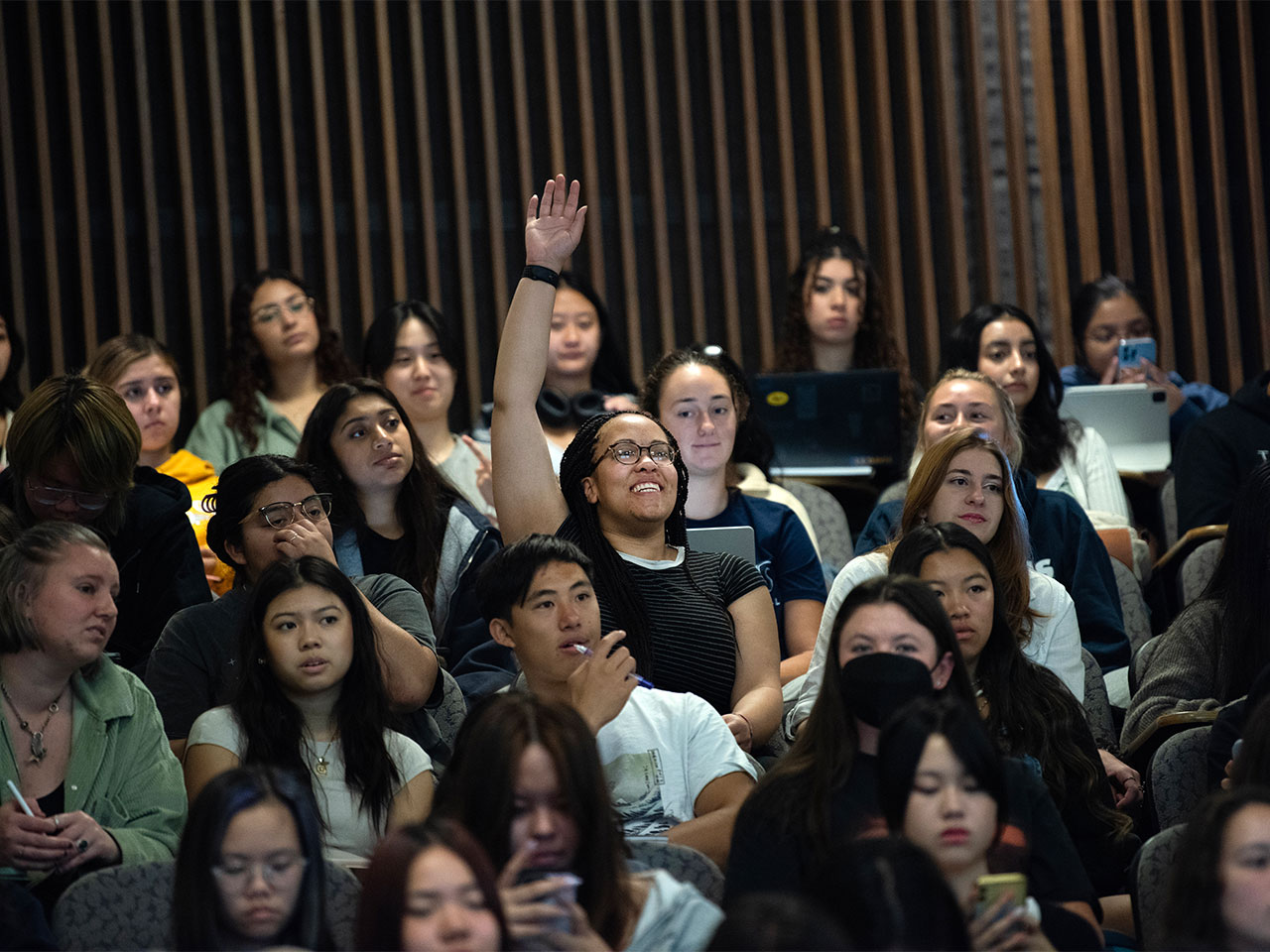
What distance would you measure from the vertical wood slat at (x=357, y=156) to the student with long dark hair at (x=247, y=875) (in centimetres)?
325

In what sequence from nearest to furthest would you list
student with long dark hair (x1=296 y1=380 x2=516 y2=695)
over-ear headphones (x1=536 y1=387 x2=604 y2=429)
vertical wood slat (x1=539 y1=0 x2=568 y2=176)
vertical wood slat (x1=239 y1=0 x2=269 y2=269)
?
student with long dark hair (x1=296 y1=380 x2=516 y2=695) < over-ear headphones (x1=536 y1=387 x2=604 y2=429) < vertical wood slat (x1=239 y1=0 x2=269 y2=269) < vertical wood slat (x1=539 y1=0 x2=568 y2=176)

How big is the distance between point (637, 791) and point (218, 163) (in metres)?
3.07

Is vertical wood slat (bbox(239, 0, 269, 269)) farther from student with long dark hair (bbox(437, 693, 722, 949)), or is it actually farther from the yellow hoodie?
student with long dark hair (bbox(437, 693, 722, 949))

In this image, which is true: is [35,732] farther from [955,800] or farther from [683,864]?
[955,800]

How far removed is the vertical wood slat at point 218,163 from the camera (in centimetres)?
514

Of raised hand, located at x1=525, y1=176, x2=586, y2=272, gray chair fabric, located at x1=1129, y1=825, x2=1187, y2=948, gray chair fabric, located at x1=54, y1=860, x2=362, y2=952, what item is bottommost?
gray chair fabric, located at x1=1129, y1=825, x2=1187, y2=948

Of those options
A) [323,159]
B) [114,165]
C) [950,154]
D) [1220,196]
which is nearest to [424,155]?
[323,159]

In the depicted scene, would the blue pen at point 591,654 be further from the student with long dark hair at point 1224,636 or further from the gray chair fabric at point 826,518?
the gray chair fabric at point 826,518

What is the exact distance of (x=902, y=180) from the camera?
5488 mm

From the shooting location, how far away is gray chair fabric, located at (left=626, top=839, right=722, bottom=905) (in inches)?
93.9

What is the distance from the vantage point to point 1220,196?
5.43 meters

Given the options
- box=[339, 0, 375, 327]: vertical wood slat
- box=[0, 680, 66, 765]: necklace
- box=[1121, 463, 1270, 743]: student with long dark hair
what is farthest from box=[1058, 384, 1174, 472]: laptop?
box=[0, 680, 66, 765]: necklace

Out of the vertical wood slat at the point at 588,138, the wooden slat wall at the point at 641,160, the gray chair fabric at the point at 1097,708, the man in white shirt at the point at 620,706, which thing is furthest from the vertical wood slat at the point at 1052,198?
the man in white shirt at the point at 620,706

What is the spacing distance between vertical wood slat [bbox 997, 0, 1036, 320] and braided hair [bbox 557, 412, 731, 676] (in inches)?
92.5
